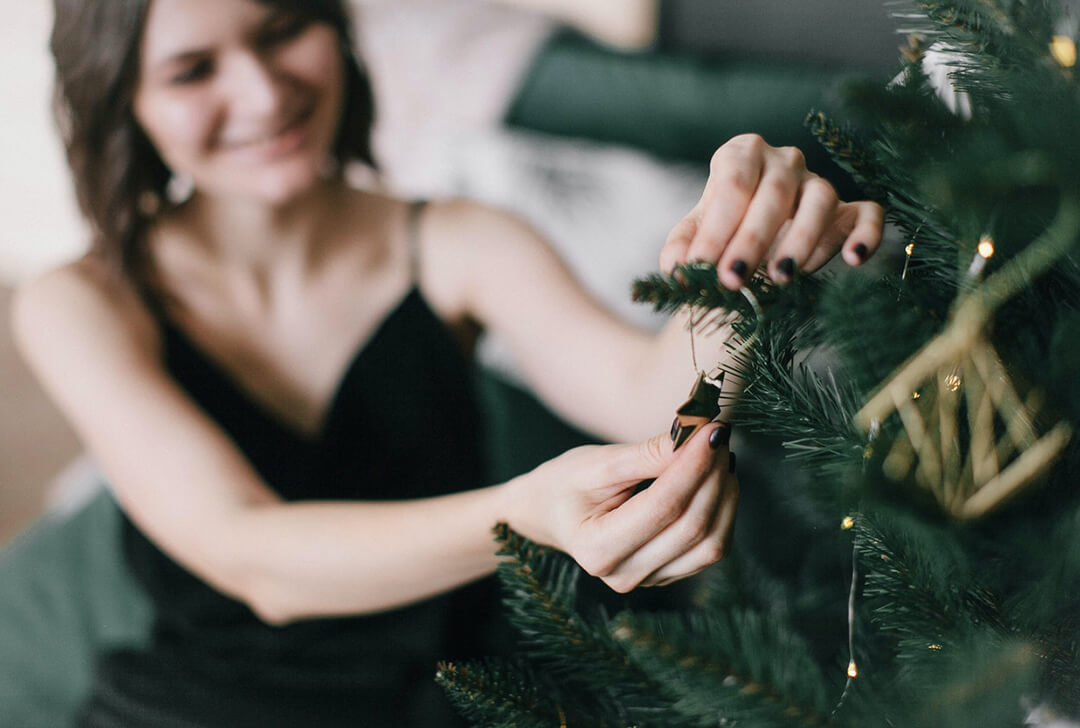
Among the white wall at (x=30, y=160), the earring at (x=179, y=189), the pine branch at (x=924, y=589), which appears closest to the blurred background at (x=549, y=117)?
the white wall at (x=30, y=160)

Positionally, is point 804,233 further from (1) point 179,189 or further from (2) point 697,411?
(1) point 179,189

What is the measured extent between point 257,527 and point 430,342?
336 millimetres

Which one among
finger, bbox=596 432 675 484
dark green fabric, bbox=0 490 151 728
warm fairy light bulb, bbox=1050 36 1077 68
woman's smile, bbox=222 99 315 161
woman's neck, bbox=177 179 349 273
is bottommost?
dark green fabric, bbox=0 490 151 728

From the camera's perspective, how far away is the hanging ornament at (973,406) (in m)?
0.25

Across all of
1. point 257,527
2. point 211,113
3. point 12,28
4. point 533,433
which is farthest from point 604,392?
point 12,28

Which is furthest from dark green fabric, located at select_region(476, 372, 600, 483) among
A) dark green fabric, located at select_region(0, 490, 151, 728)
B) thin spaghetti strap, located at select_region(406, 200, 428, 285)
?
dark green fabric, located at select_region(0, 490, 151, 728)

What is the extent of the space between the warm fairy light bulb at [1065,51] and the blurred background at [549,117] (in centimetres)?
52

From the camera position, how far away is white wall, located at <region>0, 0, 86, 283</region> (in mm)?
694

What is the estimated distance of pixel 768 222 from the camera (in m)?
0.31

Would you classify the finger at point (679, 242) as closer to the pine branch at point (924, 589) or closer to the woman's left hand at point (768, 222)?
the woman's left hand at point (768, 222)

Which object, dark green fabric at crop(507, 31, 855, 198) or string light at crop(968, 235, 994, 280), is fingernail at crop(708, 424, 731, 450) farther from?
dark green fabric at crop(507, 31, 855, 198)

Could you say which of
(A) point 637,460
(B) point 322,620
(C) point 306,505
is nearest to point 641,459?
(A) point 637,460

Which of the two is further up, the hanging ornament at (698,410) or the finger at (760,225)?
the finger at (760,225)

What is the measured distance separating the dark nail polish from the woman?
165 millimetres
